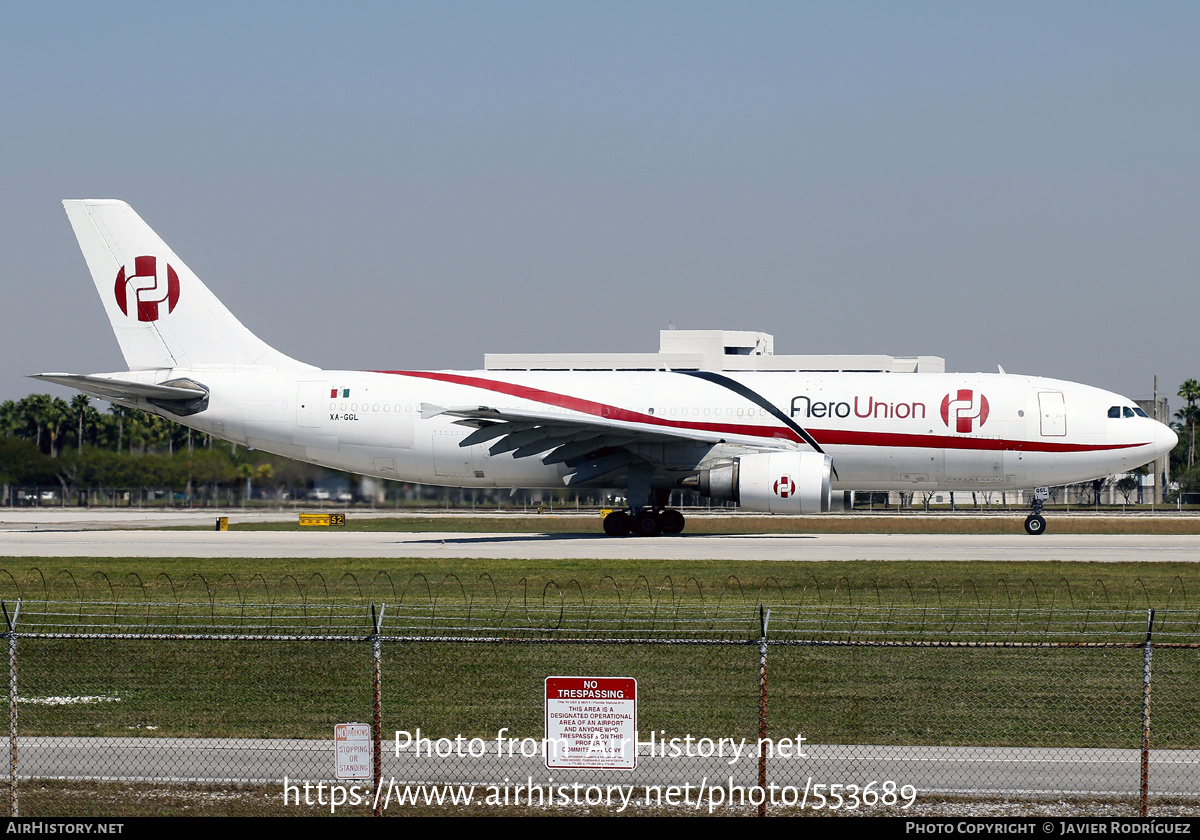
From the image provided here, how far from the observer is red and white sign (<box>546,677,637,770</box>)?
9086mm

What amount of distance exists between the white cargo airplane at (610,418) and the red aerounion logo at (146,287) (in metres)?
0.05

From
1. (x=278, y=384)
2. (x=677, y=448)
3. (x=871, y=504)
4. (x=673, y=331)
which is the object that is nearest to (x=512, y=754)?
(x=677, y=448)

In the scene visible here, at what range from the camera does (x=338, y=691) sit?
1427cm

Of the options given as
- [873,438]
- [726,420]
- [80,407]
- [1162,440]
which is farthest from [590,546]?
[80,407]

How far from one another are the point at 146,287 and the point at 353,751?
3392 cm

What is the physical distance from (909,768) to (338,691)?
685 centimetres

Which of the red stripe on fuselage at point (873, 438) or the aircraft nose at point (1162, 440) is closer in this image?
the red stripe on fuselage at point (873, 438)

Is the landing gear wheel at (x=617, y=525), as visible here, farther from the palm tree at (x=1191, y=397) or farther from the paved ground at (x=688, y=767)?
the palm tree at (x=1191, y=397)

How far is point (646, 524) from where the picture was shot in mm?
38812

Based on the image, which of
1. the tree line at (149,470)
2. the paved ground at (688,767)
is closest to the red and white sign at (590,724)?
the paved ground at (688,767)

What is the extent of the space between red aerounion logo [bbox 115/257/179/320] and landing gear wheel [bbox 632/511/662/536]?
55.9 feet

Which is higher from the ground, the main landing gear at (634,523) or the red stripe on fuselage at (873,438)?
the red stripe on fuselage at (873,438)

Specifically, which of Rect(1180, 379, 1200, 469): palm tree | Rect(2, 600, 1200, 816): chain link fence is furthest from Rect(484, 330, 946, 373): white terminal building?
Rect(2, 600, 1200, 816): chain link fence

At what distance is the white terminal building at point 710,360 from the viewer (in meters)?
88.6
